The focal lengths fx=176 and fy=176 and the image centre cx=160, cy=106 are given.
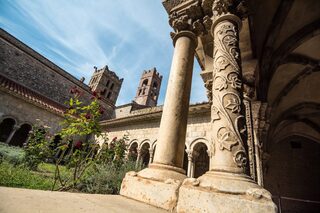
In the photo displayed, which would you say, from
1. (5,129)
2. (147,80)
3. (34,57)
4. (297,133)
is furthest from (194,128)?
(147,80)

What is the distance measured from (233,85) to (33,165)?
26.2 ft

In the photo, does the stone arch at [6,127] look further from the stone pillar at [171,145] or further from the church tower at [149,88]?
the church tower at [149,88]

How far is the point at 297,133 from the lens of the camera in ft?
34.3

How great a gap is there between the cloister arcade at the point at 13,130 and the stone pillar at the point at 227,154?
51.2 feet

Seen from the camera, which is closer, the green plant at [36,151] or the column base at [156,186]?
the column base at [156,186]

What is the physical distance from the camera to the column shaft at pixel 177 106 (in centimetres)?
231

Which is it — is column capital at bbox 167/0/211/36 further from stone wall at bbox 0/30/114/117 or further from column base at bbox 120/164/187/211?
stone wall at bbox 0/30/114/117

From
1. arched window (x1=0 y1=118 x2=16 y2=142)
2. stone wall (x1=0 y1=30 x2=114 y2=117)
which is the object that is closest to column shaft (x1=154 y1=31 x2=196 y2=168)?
arched window (x1=0 y1=118 x2=16 y2=142)

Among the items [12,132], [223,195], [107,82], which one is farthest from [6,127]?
[107,82]

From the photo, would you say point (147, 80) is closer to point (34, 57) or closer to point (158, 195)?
point (34, 57)

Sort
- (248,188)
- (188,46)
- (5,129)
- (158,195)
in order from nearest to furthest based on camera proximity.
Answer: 1. (248,188)
2. (158,195)
3. (188,46)
4. (5,129)

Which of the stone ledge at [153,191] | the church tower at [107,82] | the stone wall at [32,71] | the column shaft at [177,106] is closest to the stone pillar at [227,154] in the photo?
the stone ledge at [153,191]

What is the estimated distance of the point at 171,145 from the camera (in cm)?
232

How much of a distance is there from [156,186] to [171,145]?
1.89 feet
